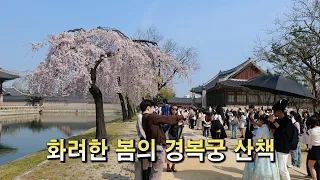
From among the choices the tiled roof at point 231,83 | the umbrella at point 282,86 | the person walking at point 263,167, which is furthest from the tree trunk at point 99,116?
the tiled roof at point 231,83

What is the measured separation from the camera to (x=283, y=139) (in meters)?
6.24

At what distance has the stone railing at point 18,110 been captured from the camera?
168ft

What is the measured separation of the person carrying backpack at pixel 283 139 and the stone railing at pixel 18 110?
51758 millimetres

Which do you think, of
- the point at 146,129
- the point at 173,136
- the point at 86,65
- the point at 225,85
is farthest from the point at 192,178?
the point at 225,85

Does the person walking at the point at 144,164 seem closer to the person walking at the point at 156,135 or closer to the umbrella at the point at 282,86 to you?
the person walking at the point at 156,135

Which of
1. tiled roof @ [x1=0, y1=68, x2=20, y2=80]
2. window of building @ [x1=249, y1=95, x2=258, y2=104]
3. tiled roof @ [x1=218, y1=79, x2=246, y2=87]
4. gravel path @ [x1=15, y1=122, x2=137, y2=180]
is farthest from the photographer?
tiled roof @ [x1=0, y1=68, x2=20, y2=80]

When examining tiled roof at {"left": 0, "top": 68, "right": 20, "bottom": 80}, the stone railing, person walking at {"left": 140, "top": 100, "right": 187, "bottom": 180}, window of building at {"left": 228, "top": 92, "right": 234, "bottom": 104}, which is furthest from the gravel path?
tiled roof at {"left": 0, "top": 68, "right": 20, "bottom": 80}

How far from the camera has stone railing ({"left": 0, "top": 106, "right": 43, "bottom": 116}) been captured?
5121 centimetres

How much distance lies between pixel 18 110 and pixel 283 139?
58402 millimetres

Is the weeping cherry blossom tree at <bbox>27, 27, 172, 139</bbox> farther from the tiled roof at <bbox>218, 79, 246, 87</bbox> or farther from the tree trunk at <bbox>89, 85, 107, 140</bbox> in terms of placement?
the tiled roof at <bbox>218, 79, 246, 87</bbox>

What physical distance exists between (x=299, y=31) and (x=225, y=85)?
22.1 meters

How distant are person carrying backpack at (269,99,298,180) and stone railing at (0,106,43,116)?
51.8 metres

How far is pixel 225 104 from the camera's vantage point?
3756 centimetres

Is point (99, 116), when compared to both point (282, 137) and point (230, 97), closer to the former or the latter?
point (282, 137)
